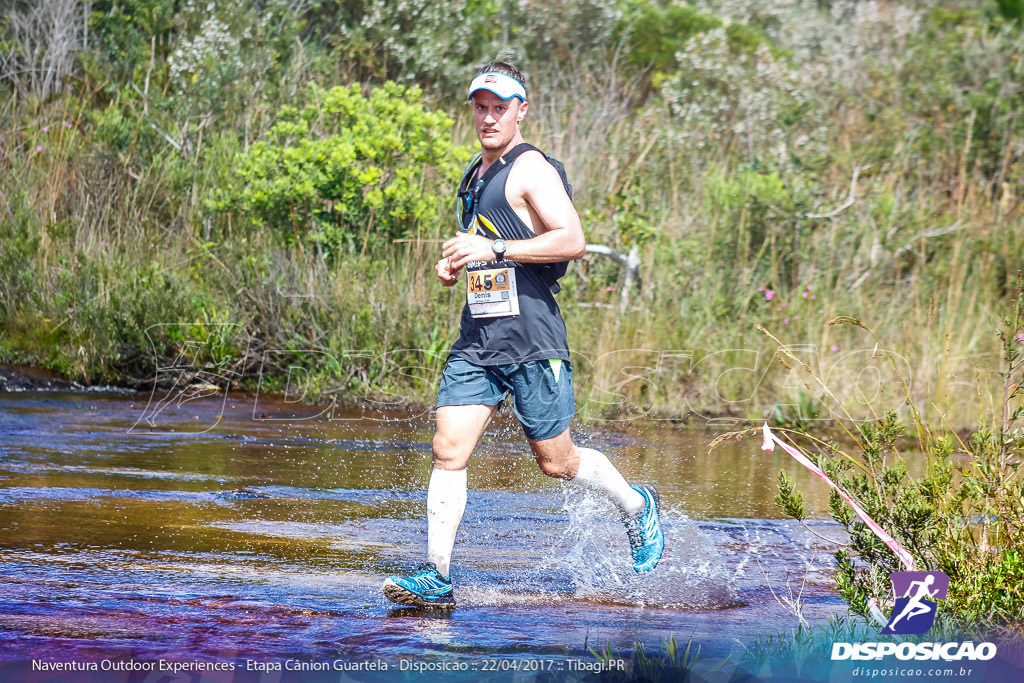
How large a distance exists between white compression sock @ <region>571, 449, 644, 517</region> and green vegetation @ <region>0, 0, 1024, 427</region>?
77.8 inches

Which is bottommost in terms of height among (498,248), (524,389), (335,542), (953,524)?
(335,542)

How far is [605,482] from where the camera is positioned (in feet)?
17.4

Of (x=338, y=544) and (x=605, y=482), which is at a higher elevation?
(x=605, y=482)

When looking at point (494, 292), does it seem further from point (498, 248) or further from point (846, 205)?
point (846, 205)

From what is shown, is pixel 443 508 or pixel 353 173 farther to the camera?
pixel 353 173

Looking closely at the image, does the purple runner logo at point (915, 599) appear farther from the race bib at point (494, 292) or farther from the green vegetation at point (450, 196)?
the green vegetation at point (450, 196)

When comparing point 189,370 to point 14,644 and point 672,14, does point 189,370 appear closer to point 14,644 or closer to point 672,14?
point 14,644

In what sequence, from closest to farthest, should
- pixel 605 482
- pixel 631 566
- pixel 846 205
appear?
pixel 605 482
pixel 631 566
pixel 846 205

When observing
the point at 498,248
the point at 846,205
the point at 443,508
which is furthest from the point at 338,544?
the point at 846,205

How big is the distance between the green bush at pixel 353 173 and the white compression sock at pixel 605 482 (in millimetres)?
5191

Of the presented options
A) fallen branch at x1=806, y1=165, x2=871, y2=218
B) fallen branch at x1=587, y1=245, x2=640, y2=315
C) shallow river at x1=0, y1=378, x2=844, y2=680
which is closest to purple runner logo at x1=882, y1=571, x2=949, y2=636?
shallow river at x1=0, y1=378, x2=844, y2=680

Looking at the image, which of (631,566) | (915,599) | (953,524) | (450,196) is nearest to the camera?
(915,599)

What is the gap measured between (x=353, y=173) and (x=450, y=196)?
1304 millimetres

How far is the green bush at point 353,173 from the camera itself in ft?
33.4
